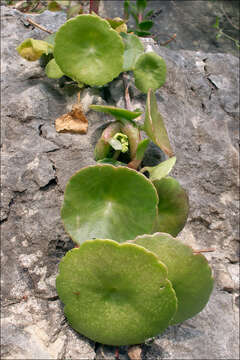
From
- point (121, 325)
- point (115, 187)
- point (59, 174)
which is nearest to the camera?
point (121, 325)

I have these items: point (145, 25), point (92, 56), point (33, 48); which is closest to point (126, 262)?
point (92, 56)

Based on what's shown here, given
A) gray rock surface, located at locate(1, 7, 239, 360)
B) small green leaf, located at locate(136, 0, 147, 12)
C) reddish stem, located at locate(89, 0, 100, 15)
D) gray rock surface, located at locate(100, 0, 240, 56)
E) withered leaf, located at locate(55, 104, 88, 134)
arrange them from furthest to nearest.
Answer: gray rock surface, located at locate(100, 0, 240, 56), small green leaf, located at locate(136, 0, 147, 12), reddish stem, located at locate(89, 0, 100, 15), withered leaf, located at locate(55, 104, 88, 134), gray rock surface, located at locate(1, 7, 239, 360)

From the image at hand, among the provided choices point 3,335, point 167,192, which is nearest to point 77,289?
point 3,335

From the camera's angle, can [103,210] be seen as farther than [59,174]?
No

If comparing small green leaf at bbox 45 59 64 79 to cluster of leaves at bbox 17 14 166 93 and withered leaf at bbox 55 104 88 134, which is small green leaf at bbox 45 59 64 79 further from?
withered leaf at bbox 55 104 88 134

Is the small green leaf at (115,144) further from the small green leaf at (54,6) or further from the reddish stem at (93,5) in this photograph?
the small green leaf at (54,6)

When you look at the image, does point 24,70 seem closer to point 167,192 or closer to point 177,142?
point 177,142

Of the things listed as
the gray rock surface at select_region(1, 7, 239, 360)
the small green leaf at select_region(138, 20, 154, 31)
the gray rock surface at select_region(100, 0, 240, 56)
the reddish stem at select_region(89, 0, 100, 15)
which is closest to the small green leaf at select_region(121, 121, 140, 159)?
the gray rock surface at select_region(1, 7, 239, 360)
